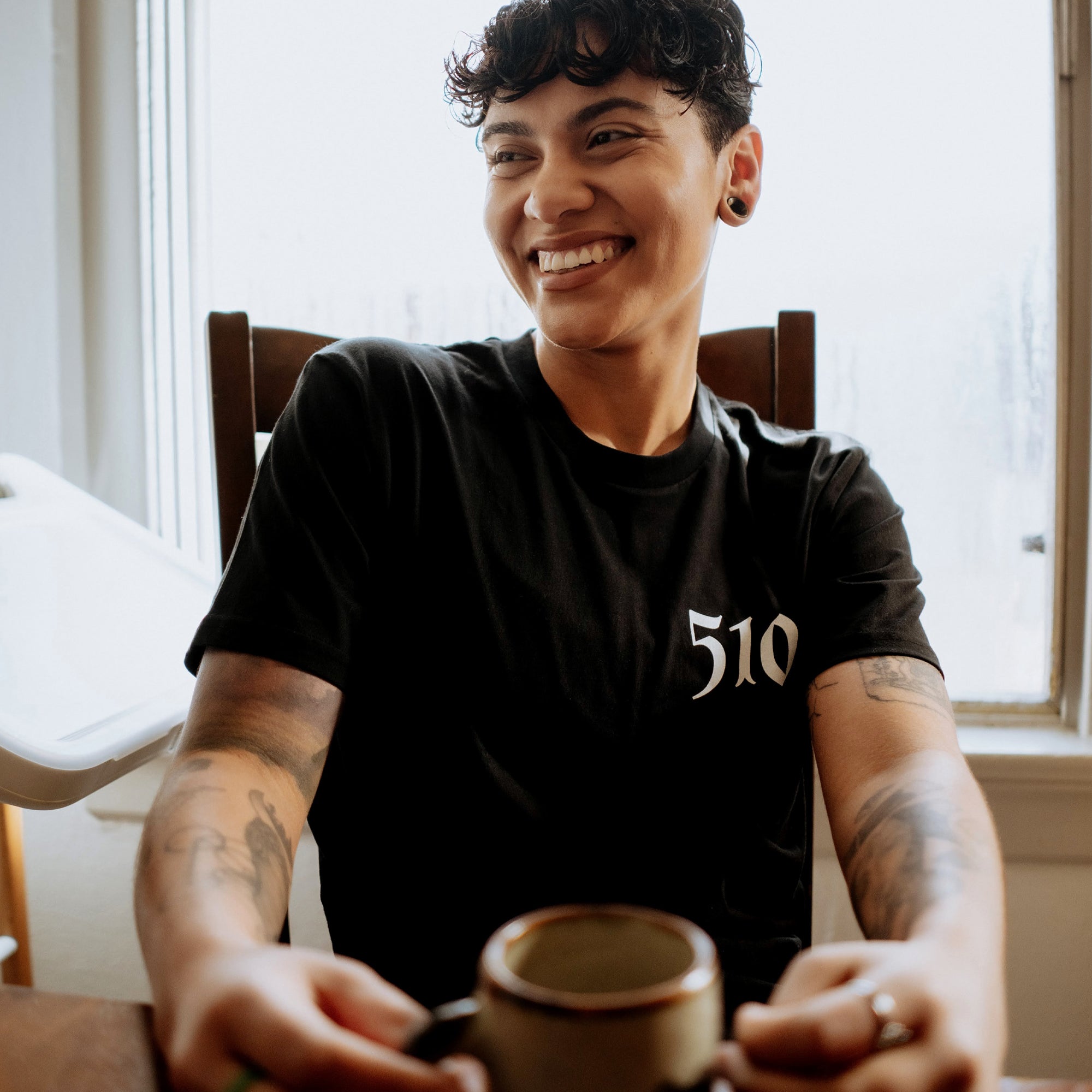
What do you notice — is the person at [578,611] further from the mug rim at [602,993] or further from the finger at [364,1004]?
the mug rim at [602,993]

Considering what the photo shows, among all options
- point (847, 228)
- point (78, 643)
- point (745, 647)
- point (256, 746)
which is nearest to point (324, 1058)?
point (256, 746)

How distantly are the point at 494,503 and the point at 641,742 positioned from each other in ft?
0.92

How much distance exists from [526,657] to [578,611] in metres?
0.07

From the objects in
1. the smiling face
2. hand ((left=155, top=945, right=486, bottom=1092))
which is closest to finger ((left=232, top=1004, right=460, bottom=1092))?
hand ((left=155, top=945, right=486, bottom=1092))

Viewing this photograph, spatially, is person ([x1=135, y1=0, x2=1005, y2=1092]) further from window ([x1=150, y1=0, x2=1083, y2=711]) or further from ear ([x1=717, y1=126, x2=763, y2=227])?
window ([x1=150, y1=0, x2=1083, y2=711])

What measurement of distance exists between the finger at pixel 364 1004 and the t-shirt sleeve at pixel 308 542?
0.39 m

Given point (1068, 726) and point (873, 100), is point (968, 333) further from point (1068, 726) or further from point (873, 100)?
point (1068, 726)

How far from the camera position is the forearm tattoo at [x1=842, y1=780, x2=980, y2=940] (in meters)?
0.66

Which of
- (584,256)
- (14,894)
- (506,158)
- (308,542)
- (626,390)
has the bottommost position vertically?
(14,894)

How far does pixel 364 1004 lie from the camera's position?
0.43 meters

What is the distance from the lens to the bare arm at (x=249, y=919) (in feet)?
1.32

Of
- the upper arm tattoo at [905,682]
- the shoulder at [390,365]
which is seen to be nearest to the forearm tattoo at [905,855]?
the upper arm tattoo at [905,682]

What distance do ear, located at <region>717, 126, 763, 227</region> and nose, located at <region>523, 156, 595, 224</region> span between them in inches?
9.1

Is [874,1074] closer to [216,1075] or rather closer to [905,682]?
[216,1075]
